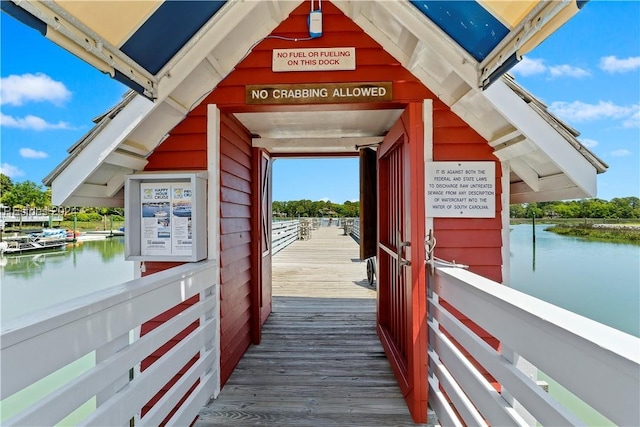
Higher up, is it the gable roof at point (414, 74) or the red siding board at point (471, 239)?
the gable roof at point (414, 74)

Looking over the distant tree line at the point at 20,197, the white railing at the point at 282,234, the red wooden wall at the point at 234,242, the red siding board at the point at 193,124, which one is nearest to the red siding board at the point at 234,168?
the red wooden wall at the point at 234,242

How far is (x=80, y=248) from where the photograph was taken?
14461mm

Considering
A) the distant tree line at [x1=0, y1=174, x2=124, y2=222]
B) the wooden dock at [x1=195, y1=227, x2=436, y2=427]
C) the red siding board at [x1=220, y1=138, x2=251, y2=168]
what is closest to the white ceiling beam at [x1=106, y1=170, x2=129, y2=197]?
the red siding board at [x1=220, y1=138, x2=251, y2=168]

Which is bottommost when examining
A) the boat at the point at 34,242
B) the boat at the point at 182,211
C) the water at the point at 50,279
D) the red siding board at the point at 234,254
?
the water at the point at 50,279

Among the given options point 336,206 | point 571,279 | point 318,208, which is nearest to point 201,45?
point 571,279

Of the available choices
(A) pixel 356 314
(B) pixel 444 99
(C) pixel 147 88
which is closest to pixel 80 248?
(A) pixel 356 314

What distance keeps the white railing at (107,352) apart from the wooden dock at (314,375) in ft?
1.39

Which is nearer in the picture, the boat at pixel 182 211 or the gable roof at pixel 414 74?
the gable roof at pixel 414 74

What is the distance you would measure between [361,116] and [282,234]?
9613 millimetres

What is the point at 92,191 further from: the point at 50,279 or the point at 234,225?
the point at 50,279

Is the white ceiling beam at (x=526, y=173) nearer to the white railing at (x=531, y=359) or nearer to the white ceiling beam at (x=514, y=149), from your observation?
the white ceiling beam at (x=514, y=149)

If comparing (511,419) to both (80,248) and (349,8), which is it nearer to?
(349,8)

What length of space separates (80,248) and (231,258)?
15.5 m

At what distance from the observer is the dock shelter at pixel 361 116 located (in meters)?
1.85
